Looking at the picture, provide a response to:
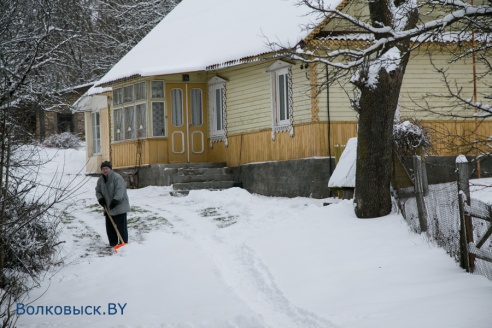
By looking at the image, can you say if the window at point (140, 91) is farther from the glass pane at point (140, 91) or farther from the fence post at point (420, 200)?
the fence post at point (420, 200)

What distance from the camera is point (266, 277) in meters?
11.6

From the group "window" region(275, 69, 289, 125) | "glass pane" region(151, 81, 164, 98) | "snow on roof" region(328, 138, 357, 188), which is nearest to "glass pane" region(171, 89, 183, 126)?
"glass pane" region(151, 81, 164, 98)

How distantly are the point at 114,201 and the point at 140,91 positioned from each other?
11.2 meters

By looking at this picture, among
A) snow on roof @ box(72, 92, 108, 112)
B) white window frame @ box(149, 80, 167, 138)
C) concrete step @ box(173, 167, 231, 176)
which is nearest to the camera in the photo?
concrete step @ box(173, 167, 231, 176)

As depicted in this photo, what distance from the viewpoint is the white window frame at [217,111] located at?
24.8 meters

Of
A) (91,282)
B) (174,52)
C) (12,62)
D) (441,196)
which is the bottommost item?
(91,282)

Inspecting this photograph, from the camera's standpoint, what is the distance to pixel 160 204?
20984mm

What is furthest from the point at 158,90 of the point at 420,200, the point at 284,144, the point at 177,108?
the point at 420,200

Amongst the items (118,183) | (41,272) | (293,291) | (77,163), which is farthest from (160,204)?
(77,163)

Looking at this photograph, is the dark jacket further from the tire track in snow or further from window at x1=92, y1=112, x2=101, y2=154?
window at x1=92, y1=112, x2=101, y2=154

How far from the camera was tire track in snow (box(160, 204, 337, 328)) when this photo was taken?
9.25m

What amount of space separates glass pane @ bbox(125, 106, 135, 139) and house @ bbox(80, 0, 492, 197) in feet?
0.11

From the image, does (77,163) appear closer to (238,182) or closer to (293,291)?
(238,182)

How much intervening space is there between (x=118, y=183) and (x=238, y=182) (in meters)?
9.12
